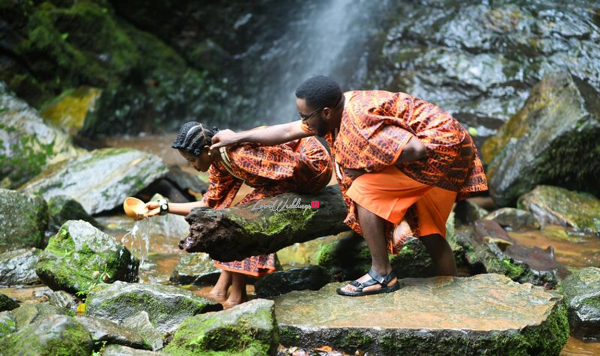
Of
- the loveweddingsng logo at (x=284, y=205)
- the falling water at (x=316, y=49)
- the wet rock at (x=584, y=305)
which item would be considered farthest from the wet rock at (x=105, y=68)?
the wet rock at (x=584, y=305)

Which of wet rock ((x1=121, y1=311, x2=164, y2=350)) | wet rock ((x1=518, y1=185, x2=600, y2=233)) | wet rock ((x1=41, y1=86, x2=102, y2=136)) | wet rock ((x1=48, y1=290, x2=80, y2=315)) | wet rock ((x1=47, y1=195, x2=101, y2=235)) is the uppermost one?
wet rock ((x1=121, y1=311, x2=164, y2=350))

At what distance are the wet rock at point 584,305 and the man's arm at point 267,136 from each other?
2.00 meters

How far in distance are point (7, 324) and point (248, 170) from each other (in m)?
1.61

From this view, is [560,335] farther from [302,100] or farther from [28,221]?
[28,221]

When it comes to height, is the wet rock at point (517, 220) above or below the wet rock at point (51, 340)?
below

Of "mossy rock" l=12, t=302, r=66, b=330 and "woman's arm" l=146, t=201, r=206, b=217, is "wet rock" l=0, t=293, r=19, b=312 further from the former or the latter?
"woman's arm" l=146, t=201, r=206, b=217

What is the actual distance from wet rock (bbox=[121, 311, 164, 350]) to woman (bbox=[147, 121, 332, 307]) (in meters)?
0.72

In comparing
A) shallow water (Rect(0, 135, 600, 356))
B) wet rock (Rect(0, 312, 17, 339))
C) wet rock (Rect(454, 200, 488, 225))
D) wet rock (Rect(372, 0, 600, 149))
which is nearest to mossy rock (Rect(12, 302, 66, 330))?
wet rock (Rect(0, 312, 17, 339))

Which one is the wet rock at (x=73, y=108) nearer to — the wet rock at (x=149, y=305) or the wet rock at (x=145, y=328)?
the wet rock at (x=149, y=305)

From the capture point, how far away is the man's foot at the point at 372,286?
3.83 metres

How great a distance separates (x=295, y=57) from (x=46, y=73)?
4230 millimetres

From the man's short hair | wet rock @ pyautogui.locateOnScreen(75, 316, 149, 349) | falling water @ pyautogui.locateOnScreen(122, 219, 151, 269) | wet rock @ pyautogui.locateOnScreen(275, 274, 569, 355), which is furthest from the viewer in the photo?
falling water @ pyautogui.locateOnScreen(122, 219, 151, 269)

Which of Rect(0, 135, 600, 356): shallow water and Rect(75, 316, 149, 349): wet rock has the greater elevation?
Rect(75, 316, 149, 349): wet rock

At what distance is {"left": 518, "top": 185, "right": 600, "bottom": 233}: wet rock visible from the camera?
22.1 feet
